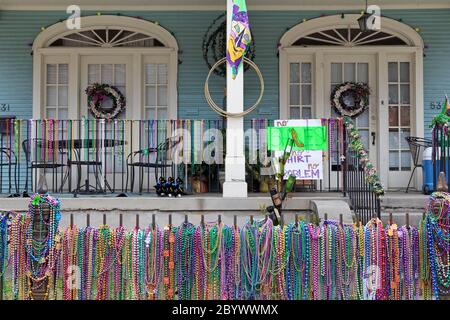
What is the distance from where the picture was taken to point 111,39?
8523 millimetres

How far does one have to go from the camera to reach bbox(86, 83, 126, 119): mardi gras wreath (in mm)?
8391

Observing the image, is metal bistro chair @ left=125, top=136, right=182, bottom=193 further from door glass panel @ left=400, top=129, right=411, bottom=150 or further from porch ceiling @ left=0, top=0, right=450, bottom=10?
door glass panel @ left=400, top=129, right=411, bottom=150

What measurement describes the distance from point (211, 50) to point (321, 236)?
4.83 meters

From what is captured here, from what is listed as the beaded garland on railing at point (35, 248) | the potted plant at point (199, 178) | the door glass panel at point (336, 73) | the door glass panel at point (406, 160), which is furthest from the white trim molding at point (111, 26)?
the beaded garland on railing at point (35, 248)

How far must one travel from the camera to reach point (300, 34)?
8438 millimetres

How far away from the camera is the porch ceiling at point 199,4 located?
823 centimetres

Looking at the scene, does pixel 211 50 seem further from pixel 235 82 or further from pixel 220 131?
pixel 235 82

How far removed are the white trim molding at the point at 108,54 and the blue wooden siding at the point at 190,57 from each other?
0.37 feet

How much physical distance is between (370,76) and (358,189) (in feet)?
10.4

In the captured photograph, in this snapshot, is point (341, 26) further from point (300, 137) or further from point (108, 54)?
point (108, 54)

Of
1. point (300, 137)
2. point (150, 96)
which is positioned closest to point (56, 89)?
point (150, 96)
